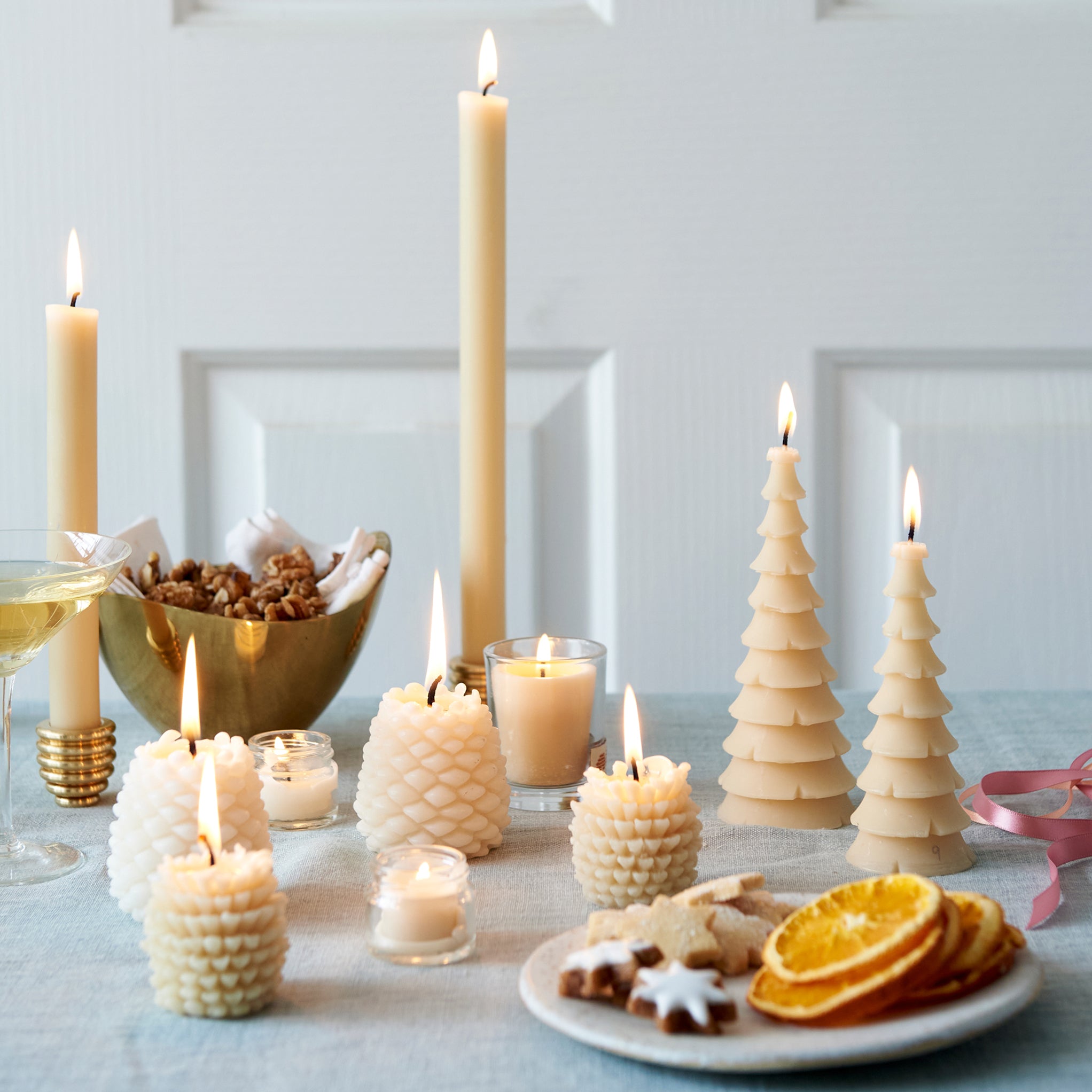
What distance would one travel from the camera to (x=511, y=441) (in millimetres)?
1301

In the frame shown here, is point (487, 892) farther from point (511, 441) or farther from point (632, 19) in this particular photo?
point (632, 19)

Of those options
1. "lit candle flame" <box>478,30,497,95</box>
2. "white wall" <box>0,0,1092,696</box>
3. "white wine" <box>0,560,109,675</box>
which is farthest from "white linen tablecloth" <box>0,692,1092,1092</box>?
"white wall" <box>0,0,1092,696</box>

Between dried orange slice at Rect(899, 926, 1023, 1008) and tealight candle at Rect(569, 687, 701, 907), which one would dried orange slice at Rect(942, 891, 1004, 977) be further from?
tealight candle at Rect(569, 687, 701, 907)

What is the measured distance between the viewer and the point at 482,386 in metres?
0.75

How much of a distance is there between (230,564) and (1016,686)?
912 millimetres

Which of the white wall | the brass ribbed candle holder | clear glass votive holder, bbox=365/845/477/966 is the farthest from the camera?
the white wall

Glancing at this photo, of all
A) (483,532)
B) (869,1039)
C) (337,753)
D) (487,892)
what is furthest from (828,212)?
(869,1039)

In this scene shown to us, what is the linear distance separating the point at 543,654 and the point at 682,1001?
0.29m

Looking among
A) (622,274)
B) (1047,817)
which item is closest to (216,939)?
(1047,817)

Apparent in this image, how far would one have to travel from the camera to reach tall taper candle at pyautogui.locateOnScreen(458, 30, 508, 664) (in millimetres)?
738

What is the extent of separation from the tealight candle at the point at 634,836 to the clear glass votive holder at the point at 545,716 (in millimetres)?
106

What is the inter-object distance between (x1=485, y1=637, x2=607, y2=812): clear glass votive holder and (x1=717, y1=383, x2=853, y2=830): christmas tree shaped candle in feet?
0.27

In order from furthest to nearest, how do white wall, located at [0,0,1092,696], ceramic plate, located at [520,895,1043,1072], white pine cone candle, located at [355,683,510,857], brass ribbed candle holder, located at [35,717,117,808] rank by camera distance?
white wall, located at [0,0,1092,696] → brass ribbed candle holder, located at [35,717,117,808] → white pine cone candle, located at [355,683,510,857] → ceramic plate, located at [520,895,1043,1072]

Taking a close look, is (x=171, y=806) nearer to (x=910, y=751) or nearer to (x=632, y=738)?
(x=632, y=738)
